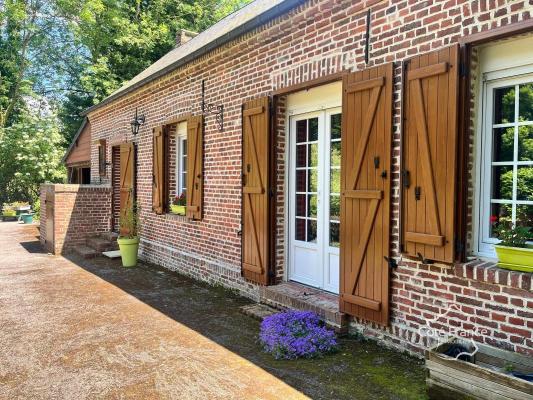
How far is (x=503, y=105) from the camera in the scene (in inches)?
139

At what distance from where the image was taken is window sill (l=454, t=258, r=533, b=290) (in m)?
3.09

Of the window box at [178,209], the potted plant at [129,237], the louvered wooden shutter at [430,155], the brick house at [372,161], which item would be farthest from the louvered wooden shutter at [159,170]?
the louvered wooden shutter at [430,155]

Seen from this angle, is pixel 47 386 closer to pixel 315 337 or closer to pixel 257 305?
pixel 315 337

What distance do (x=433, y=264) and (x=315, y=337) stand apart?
1243mm

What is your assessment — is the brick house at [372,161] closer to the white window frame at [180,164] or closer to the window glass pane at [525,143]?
the window glass pane at [525,143]

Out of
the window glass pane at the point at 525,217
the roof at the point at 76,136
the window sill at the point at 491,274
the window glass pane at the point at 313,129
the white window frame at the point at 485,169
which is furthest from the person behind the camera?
the roof at the point at 76,136

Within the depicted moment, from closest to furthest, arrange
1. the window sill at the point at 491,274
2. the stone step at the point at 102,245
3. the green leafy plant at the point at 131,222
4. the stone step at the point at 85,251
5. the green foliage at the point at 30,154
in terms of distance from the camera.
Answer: the window sill at the point at 491,274, the green leafy plant at the point at 131,222, the stone step at the point at 85,251, the stone step at the point at 102,245, the green foliage at the point at 30,154

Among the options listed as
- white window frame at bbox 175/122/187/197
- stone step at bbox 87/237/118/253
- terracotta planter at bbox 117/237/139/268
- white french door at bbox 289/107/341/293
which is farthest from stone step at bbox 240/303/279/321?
stone step at bbox 87/237/118/253

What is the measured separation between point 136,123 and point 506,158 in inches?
308

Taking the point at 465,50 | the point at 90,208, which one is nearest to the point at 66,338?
the point at 465,50

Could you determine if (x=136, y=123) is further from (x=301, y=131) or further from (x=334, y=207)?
(x=334, y=207)

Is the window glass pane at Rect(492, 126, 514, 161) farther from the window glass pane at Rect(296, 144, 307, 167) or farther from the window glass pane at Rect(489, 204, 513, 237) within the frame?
the window glass pane at Rect(296, 144, 307, 167)

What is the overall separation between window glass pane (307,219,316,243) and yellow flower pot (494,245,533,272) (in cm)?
242

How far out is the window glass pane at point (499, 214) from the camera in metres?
3.47
